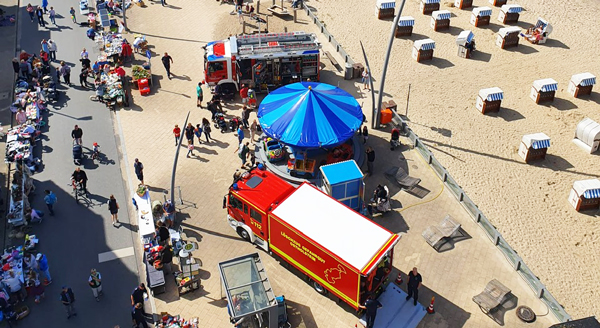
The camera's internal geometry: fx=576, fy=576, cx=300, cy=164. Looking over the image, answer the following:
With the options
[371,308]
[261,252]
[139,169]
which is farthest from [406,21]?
[371,308]

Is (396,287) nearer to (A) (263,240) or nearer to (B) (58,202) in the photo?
(A) (263,240)

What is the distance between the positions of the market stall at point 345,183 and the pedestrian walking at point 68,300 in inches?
438

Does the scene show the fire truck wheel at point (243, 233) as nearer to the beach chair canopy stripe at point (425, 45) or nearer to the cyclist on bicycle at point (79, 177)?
the cyclist on bicycle at point (79, 177)

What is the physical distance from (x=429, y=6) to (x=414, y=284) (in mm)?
28065

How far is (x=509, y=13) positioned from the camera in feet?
137

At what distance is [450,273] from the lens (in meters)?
23.6

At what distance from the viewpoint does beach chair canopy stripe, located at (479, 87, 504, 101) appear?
32750 mm

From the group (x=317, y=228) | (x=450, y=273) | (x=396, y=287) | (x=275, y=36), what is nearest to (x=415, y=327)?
(x=396, y=287)

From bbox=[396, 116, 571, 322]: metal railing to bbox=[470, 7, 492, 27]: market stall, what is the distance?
15162 millimetres

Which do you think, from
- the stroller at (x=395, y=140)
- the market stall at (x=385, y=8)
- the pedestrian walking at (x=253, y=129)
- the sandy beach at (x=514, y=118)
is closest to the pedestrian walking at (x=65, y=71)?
the pedestrian walking at (x=253, y=129)

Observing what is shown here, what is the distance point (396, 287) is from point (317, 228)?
4.09 m

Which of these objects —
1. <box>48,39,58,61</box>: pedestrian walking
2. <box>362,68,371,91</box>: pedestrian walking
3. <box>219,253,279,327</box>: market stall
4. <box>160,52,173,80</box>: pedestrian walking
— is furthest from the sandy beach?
<box>48,39,58,61</box>: pedestrian walking

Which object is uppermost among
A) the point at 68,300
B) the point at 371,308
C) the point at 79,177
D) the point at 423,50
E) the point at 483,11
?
the point at 483,11

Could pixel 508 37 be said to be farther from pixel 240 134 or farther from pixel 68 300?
pixel 68 300
